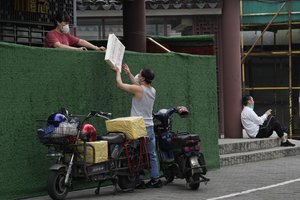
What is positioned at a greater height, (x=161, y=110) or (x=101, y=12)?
(x=101, y=12)

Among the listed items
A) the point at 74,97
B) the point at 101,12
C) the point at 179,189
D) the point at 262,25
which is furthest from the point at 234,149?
the point at 262,25

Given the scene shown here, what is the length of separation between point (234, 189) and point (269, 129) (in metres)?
6.90

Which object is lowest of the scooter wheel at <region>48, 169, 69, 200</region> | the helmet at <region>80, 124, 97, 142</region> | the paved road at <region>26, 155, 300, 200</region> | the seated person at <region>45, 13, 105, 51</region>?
the paved road at <region>26, 155, 300, 200</region>

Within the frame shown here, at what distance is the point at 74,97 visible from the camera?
10.5 metres

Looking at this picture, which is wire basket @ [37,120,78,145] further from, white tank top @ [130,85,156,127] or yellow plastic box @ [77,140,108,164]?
white tank top @ [130,85,156,127]

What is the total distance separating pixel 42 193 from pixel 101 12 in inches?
496

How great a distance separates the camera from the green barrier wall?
31.2ft

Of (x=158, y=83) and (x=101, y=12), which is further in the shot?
(x=101, y=12)

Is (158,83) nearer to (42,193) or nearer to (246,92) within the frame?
(42,193)

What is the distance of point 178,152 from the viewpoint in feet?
37.0

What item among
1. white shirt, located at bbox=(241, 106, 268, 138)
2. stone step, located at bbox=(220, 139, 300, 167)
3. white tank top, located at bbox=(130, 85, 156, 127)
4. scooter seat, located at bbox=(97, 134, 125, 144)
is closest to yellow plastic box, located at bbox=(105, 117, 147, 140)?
scooter seat, located at bbox=(97, 134, 125, 144)

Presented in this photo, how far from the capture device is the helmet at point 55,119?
940 cm

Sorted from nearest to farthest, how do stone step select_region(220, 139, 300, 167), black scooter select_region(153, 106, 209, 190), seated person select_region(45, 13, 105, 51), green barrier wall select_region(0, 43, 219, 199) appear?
green barrier wall select_region(0, 43, 219, 199) → black scooter select_region(153, 106, 209, 190) → seated person select_region(45, 13, 105, 51) → stone step select_region(220, 139, 300, 167)

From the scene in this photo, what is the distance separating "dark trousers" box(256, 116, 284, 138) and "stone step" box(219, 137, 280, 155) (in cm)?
17
